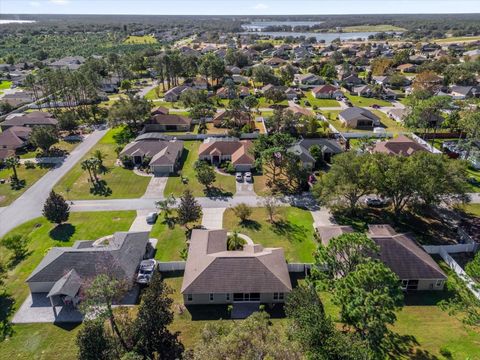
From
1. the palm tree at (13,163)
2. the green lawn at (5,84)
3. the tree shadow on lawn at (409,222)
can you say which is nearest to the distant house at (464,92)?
the tree shadow on lawn at (409,222)

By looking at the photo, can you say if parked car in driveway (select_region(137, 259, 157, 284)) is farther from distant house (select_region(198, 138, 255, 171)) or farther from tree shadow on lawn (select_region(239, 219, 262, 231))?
distant house (select_region(198, 138, 255, 171))

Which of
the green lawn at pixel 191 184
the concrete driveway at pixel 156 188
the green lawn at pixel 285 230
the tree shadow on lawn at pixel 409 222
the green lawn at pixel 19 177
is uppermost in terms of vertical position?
the tree shadow on lawn at pixel 409 222

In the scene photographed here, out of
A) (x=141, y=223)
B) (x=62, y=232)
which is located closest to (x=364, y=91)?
(x=141, y=223)

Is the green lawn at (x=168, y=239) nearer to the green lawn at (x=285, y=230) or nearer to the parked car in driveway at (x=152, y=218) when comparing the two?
the parked car in driveway at (x=152, y=218)

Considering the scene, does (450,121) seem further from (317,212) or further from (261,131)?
(317,212)

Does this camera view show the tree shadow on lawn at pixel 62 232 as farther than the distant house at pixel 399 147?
No

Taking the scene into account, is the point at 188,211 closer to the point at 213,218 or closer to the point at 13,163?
the point at 213,218

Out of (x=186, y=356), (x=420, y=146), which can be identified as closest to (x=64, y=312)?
(x=186, y=356)
